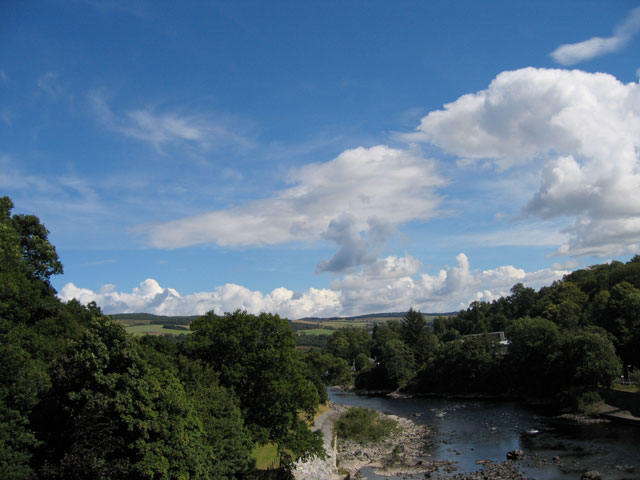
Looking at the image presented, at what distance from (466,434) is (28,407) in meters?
39.3

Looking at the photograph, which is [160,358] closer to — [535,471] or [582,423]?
[535,471]

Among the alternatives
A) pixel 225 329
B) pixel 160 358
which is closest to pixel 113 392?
pixel 160 358

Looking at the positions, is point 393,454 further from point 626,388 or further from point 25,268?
point 25,268

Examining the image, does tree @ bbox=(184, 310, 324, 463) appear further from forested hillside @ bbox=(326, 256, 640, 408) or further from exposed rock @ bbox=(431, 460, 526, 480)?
forested hillside @ bbox=(326, 256, 640, 408)

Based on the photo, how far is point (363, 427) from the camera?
167 feet

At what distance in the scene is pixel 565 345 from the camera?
64.6 metres

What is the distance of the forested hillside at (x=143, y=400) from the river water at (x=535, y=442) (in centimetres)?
1136

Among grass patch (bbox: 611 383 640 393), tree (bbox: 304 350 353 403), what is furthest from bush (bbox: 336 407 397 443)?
grass patch (bbox: 611 383 640 393)

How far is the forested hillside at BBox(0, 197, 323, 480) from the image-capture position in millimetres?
19625

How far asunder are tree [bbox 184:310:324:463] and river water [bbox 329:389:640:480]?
9341mm

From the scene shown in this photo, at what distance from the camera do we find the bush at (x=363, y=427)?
1926 inches

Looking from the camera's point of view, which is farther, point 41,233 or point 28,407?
point 41,233

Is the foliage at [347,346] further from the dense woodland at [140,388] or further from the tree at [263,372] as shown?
the tree at [263,372]

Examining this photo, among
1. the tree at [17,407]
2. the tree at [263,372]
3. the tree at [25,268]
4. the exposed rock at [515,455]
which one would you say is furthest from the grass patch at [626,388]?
the tree at [25,268]
